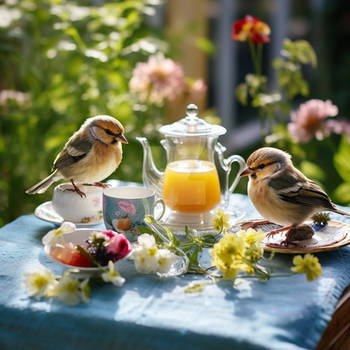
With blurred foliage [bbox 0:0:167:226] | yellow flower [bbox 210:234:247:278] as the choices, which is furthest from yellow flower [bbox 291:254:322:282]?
blurred foliage [bbox 0:0:167:226]

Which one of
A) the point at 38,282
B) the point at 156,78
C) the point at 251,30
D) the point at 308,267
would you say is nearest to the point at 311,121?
the point at 251,30


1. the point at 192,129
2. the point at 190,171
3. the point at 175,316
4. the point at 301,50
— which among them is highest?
the point at 301,50

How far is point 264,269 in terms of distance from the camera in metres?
1.32

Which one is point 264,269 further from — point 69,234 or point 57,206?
point 57,206

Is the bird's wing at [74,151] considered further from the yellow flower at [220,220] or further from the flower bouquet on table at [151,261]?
the yellow flower at [220,220]

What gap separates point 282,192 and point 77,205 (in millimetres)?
554

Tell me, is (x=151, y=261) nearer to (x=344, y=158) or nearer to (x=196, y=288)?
(x=196, y=288)

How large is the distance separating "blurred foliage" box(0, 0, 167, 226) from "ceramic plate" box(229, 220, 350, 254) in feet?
4.32

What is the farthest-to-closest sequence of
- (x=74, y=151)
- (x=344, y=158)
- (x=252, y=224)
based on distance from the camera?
(x=344, y=158) → (x=74, y=151) → (x=252, y=224)

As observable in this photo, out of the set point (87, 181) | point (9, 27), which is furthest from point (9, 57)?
point (87, 181)

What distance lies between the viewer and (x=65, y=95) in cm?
274

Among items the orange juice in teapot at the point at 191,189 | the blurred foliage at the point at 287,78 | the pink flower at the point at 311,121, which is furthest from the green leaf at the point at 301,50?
the orange juice in teapot at the point at 191,189

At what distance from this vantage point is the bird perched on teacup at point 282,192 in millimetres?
1409

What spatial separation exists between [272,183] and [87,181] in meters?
0.55
